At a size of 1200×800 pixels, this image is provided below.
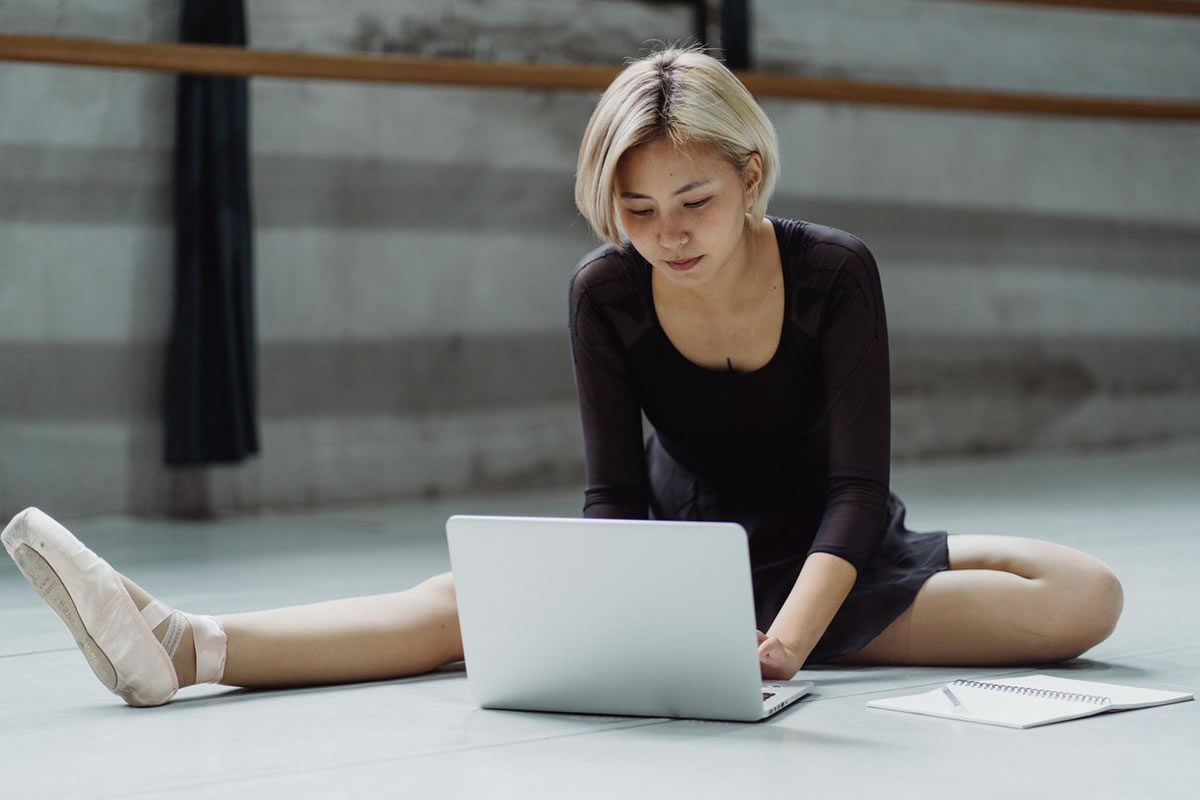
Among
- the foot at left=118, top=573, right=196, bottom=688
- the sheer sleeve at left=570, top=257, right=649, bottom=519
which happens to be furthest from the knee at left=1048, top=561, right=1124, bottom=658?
the foot at left=118, top=573, right=196, bottom=688

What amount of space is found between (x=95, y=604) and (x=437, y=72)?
2124mm

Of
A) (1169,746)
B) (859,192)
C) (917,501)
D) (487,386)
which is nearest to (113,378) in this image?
(487,386)

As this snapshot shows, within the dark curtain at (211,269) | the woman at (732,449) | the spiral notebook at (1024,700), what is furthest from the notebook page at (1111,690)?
the dark curtain at (211,269)

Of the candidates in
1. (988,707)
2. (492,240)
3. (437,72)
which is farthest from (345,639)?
(492,240)

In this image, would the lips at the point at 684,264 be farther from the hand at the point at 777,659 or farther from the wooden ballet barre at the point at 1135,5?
the wooden ballet barre at the point at 1135,5

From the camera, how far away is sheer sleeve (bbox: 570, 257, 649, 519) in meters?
1.72

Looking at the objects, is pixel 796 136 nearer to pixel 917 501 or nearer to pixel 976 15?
pixel 976 15

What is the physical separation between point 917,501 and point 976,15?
6.37 ft

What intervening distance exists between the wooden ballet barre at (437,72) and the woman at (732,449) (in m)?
1.71

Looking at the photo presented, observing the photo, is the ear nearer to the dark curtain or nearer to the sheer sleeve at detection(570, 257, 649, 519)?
the sheer sleeve at detection(570, 257, 649, 519)

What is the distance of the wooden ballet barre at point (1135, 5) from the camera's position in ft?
13.5

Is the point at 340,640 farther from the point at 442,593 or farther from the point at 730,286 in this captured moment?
the point at 730,286

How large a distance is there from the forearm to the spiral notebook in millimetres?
98

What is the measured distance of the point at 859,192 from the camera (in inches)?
184
